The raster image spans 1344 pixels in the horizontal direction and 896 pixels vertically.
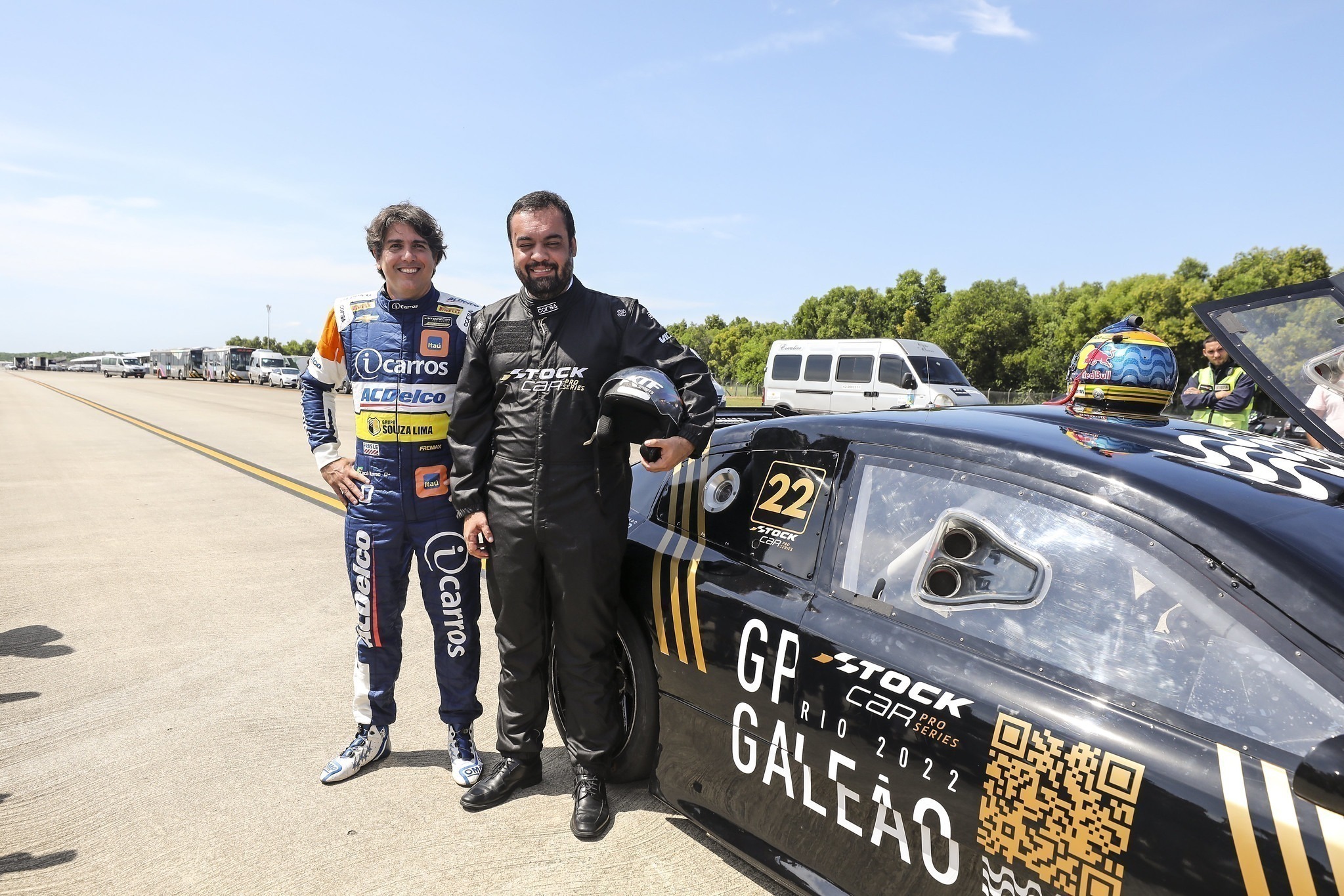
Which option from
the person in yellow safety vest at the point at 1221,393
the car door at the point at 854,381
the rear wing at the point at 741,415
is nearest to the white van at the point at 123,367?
the car door at the point at 854,381

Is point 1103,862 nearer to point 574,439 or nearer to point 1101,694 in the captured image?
point 1101,694

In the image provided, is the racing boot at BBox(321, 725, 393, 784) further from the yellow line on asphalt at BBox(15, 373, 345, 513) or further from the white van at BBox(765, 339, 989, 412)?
the white van at BBox(765, 339, 989, 412)

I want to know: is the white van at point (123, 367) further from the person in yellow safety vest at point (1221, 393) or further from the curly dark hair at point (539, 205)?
the curly dark hair at point (539, 205)

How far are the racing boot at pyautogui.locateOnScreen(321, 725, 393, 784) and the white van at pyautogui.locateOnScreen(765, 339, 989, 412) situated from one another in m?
15.6

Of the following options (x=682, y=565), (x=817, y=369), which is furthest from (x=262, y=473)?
(x=817, y=369)

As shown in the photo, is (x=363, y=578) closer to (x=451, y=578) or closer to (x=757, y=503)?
(x=451, y=578)

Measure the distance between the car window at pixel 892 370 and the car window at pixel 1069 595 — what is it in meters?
17.2

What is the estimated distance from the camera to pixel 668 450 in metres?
2.57

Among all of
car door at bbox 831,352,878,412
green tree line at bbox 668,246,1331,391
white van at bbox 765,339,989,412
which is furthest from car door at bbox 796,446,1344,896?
green tree line at bbox 668,246,1331,391

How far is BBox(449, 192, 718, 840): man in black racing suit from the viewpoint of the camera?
268cm

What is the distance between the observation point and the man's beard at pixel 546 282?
276 cm

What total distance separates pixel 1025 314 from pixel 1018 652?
53.7 metres

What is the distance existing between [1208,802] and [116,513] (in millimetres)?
9383

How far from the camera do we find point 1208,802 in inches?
54.6
